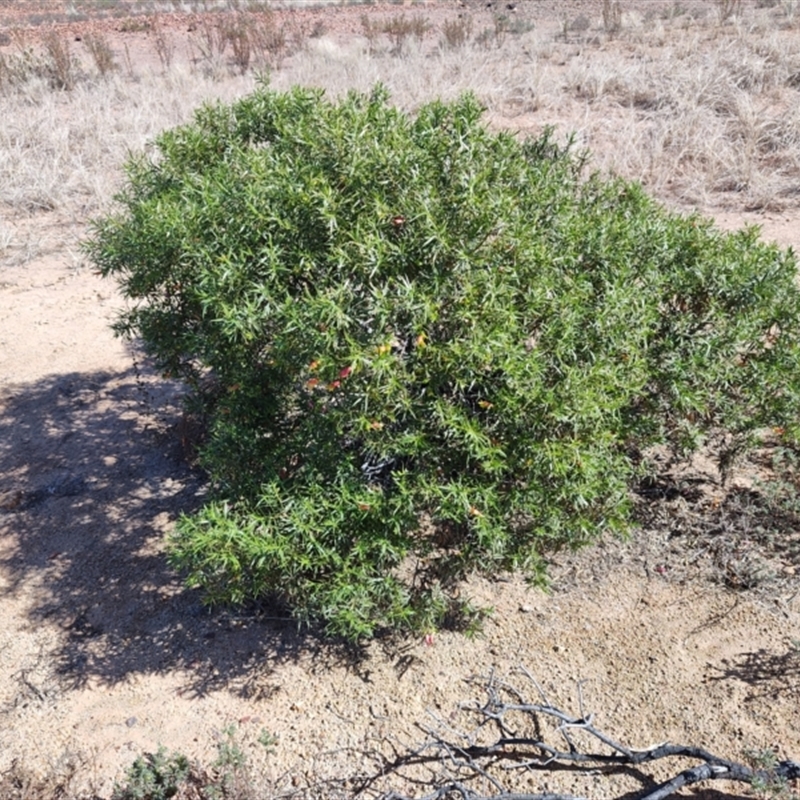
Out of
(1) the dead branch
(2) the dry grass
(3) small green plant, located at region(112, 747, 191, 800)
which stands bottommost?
(1) the dead branch

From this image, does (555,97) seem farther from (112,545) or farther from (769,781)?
(769,781)

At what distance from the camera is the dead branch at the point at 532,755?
2621 mm

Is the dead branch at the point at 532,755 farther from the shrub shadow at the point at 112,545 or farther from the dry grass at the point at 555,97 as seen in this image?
the dry grass at the point at 555,97

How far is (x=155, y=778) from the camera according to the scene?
2840 mm

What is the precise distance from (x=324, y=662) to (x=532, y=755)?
0.83 metres

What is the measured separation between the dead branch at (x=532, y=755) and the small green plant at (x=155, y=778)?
2.01 feet

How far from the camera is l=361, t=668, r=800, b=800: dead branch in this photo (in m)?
2.62

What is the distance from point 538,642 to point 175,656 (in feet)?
4.60

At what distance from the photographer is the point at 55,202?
25.6 feet

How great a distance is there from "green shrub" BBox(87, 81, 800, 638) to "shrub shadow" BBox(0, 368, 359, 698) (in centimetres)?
48

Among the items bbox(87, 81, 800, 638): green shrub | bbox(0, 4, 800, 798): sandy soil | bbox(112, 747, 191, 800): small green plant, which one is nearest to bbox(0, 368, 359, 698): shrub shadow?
bbox(0, 4, 800, 798): sandy soil

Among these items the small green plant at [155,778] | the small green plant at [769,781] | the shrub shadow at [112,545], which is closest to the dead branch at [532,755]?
the small green plant at [769,781]

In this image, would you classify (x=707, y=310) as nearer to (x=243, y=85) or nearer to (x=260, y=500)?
(x=260, y=500)

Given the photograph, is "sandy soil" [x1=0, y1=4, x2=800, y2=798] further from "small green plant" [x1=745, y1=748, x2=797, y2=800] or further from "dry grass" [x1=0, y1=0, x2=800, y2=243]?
"dry grass" [x1=0, y1=0, x2=800, y2=243]
